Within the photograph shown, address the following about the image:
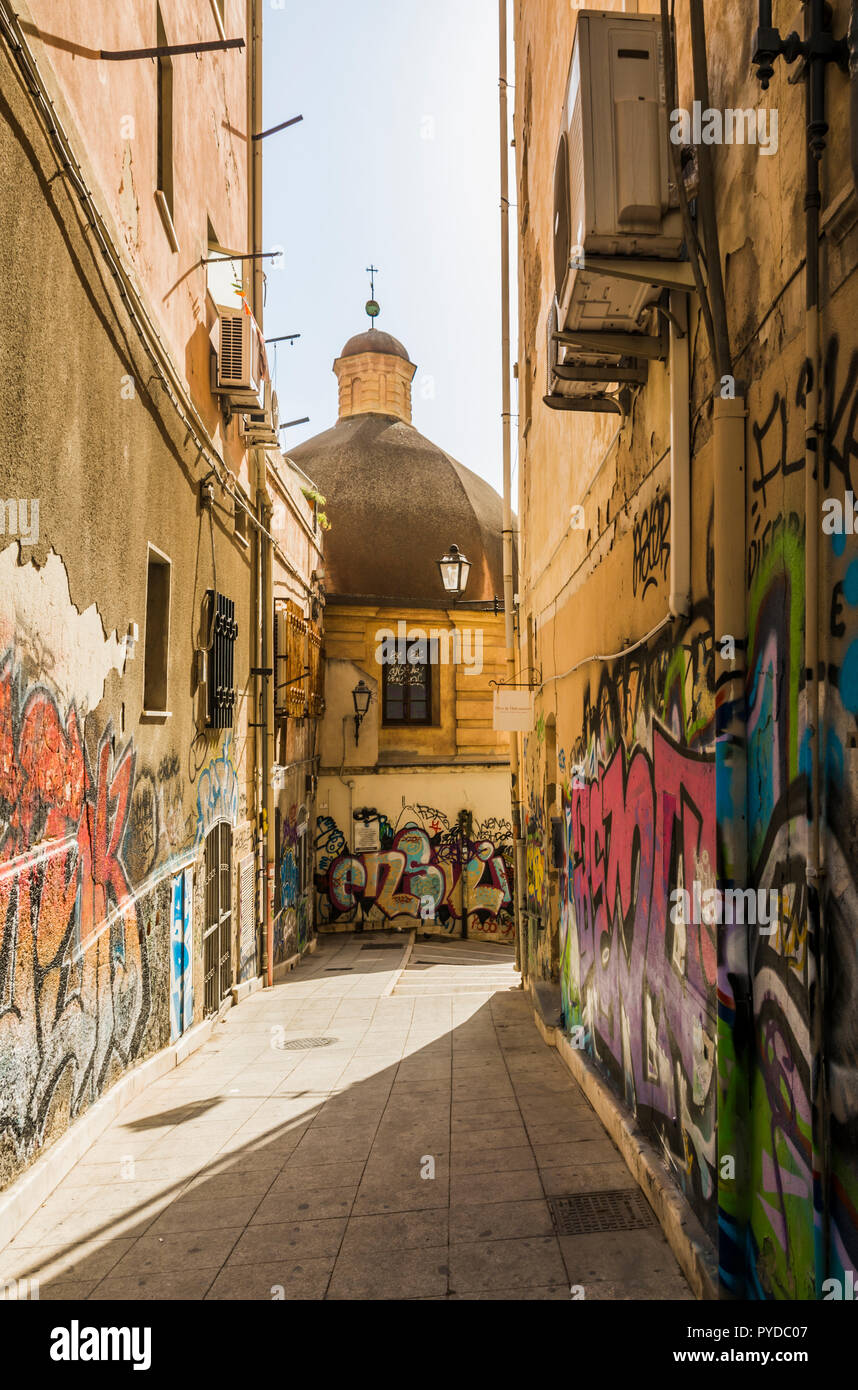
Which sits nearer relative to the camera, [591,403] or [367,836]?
[591,403]

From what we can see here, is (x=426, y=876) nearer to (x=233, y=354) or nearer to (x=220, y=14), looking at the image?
(x=233, y=354)

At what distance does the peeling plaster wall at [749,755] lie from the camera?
242cm

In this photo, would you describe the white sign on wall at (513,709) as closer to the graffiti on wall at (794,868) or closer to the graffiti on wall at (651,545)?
the graffiti on wall at (651,545)

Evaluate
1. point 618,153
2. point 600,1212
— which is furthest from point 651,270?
point 600,1212

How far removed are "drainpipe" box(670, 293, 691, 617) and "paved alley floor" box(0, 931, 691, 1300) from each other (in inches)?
106

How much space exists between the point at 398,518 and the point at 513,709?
13.3 m

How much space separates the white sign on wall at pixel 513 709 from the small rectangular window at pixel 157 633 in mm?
4313

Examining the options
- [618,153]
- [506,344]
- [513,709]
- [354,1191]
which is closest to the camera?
[618,153]

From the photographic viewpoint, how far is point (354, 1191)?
4.48m

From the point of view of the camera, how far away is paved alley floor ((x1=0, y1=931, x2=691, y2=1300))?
3.59 m

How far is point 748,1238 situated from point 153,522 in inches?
239

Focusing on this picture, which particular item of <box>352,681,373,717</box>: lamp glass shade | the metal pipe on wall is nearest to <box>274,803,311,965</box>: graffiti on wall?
<box>352,681,373,717</box>: lamp glass shade

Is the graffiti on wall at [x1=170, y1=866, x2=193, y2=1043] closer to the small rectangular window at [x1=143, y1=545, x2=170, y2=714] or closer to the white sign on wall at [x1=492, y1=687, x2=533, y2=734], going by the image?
the small rectangular window at [x1=143, y1=545, x2=170, y2=714]
